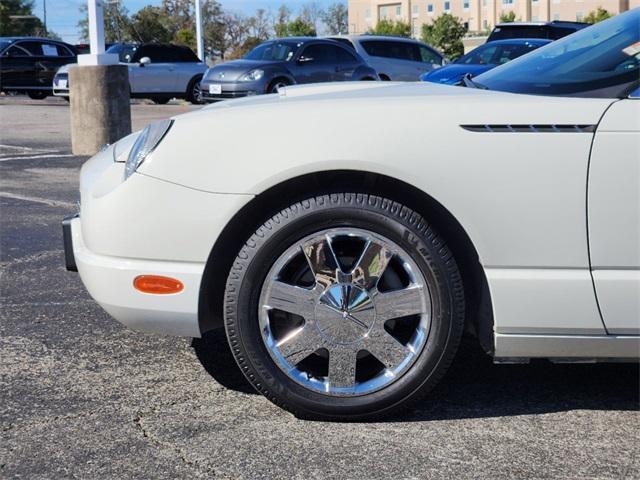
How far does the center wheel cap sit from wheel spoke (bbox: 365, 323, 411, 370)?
3 centimetres

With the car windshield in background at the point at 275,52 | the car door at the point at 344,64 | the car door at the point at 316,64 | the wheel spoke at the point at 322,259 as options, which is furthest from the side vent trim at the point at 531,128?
the car door at the point at 344,64

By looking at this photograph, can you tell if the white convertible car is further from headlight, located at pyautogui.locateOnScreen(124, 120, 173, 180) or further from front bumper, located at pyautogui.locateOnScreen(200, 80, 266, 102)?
front bumper, located at pyautogui.locateOnScreen(200, 80, 266, 102)

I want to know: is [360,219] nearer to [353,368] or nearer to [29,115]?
[353,368]

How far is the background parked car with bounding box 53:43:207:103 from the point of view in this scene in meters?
24.8

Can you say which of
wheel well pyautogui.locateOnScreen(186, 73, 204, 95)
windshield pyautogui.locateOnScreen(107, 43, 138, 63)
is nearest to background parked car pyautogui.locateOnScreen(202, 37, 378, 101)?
wheel well pyautogui.locateOnScreen(186, 73, 204, 95)

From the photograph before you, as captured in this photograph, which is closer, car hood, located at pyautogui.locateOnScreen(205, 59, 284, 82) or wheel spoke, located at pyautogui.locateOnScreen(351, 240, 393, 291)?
wheel spoke, located at pyautogui.locateOnScreen(351, 240, 393, 291)

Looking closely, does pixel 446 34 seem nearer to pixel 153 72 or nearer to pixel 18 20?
pixel 18 20

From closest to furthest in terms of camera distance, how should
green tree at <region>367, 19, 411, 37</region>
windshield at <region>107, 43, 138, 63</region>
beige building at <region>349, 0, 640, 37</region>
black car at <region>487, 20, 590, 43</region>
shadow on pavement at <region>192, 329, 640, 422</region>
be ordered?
1. shadow on pavement at <region>192, 329, 640, 422</region>
2. black car at <region>487, 20, 590, 43</region>
3. windshield at <region>107, 43, 138, 63</region>
4. green tree at <region>367, 19, 411, 37</region>
5. beige building at <region>349, 0, 640, 37</region>

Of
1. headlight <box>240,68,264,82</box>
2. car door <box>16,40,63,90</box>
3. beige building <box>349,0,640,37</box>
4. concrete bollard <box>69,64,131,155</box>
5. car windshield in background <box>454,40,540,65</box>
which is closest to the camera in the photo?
concrete bollard <box>69,64,131,155</box>

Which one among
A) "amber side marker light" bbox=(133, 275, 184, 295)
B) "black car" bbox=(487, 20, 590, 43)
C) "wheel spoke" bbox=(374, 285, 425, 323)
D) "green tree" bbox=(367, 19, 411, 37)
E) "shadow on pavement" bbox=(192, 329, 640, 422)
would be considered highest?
"green tree" bbox=(367, 19, 411, 37)

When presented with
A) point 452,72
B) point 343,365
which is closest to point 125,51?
point 452,72

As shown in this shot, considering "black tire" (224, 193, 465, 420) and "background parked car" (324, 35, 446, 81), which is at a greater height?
"background parked car" (324, 35, 446, 81)

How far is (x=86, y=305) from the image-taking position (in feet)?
16.6

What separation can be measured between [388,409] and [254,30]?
220 feet
